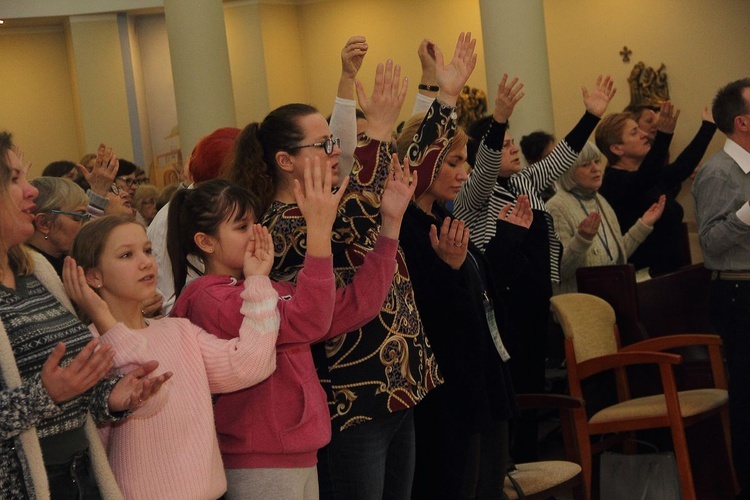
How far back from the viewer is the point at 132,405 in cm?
234

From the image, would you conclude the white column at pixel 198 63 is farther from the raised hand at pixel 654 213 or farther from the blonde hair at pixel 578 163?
the raised hand at pixel 654 213

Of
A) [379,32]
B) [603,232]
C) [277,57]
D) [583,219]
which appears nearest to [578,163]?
[583,219]

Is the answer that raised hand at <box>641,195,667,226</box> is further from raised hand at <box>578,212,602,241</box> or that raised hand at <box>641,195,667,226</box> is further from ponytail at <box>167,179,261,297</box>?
ponytail at <box>167,179,261,297</box>

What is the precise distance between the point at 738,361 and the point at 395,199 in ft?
7.18

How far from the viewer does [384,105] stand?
3.00 meters

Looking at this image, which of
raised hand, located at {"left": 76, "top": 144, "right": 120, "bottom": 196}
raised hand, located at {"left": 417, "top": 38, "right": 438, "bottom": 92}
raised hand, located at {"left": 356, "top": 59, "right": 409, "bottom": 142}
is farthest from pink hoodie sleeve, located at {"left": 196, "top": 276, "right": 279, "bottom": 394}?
raised hand, located at {"left": 76, "top": 144, "right": 120, "bottom": 196}

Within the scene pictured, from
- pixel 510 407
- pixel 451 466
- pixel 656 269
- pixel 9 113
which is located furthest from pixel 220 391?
pixel 9 113

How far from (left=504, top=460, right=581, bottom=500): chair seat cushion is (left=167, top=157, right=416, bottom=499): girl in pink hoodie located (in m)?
1.28

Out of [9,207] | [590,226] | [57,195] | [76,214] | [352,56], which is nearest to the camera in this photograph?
[9,207]

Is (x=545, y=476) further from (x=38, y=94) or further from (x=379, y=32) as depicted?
(x=38, y=94)

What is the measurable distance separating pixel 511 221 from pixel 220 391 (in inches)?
66.6

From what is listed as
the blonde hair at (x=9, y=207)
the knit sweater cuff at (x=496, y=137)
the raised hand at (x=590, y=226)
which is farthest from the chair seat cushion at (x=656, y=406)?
the blonde hair at (x=9, y=207)

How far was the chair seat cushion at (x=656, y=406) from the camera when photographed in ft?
15.2

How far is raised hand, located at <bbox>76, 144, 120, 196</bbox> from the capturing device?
460cm
